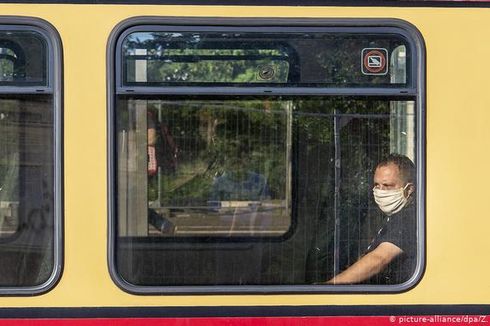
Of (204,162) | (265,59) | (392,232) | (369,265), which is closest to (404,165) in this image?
(392,232)

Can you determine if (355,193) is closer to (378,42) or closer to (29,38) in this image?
(378,42)

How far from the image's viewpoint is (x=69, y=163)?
12.2 feet

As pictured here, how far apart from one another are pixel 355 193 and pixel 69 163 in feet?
4.08

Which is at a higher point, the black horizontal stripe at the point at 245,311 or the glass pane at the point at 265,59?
the glass pane at the point at 265,59

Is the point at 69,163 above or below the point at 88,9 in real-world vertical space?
below

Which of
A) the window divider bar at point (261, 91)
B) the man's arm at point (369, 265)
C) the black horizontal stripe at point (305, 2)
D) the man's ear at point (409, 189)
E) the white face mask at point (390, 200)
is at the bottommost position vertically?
the man's arm at point (369, 265)

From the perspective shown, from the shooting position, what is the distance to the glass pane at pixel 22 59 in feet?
12.2

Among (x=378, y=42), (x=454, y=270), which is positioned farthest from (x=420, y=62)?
(x=454, y=270)

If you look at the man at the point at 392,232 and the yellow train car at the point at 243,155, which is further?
the man at the point at 392,232

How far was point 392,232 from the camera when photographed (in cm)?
388

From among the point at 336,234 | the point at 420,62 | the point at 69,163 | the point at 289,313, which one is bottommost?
the point at 289,313

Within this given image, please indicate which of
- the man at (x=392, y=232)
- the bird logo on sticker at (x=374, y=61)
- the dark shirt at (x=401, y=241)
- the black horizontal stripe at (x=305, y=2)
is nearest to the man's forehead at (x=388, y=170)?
the man at (x=392, y=232)

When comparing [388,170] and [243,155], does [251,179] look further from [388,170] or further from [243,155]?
[388,170]

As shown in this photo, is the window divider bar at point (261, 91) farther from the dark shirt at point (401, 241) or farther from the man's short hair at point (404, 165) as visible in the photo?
the dark shirt at point (401, 241)
